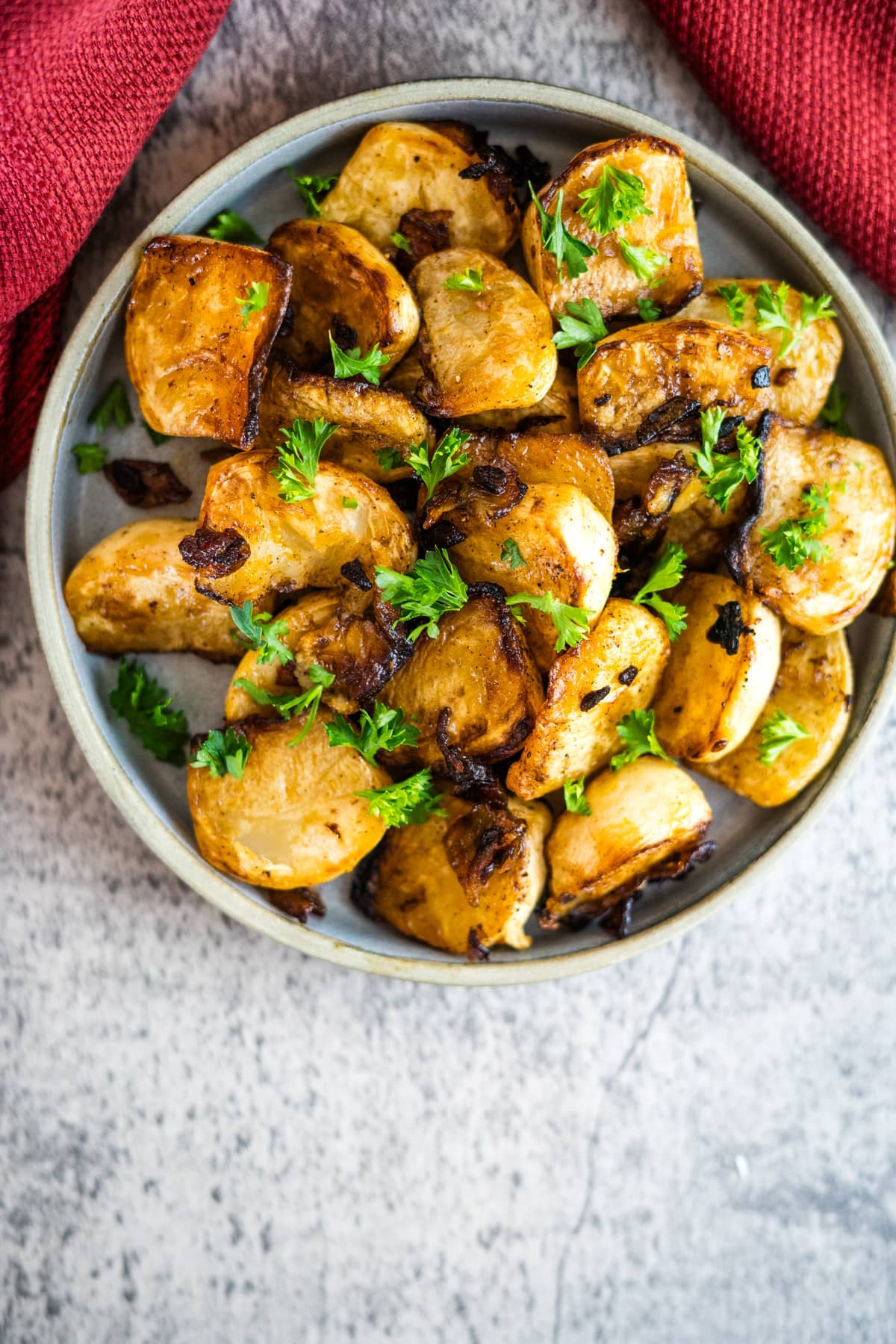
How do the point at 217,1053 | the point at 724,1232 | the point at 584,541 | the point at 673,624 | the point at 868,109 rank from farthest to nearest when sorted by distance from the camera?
1. the point at 724,1232
2. the point at 217,1053
3. the point at 868,109
4. the point at 673,624
5. the point at 584,541

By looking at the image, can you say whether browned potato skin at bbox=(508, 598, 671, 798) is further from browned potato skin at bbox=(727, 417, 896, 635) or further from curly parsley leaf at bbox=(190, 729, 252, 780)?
curly parsley leaf at bbox=(190, 729, 252, 780)

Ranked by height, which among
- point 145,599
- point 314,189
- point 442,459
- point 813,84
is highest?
point 813,84

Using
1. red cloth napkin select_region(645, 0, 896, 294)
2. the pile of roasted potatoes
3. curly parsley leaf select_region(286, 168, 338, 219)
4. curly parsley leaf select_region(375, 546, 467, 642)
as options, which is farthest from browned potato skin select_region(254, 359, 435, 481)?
red cloth napkin select_region(645, 0, 896, 294)

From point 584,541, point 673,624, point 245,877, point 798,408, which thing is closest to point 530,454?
point 584,541

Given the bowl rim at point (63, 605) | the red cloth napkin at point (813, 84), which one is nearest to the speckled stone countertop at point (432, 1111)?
the red cloth napkin at point (813, 84)

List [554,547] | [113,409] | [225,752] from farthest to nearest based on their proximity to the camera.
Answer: [113,409] < [225,752] < [554,547]

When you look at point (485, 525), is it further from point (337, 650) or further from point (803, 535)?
point (803, 535)

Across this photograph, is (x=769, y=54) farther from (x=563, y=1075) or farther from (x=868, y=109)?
(x=563, y=1075)

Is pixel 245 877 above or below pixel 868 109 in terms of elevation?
below

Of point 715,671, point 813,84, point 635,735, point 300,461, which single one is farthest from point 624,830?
point 813,84
